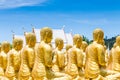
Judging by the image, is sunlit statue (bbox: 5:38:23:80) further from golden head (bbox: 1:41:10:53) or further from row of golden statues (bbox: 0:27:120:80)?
golden head (bbox: 1:41:10:53)

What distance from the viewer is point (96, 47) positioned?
15812mm

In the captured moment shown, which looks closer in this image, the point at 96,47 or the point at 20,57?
the point at 96,47

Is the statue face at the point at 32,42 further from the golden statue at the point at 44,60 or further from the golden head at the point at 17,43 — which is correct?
the golden head at the point at 17,43

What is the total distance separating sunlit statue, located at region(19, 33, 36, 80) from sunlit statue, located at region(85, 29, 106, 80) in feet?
6.63

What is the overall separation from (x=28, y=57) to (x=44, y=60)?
5.85 feet

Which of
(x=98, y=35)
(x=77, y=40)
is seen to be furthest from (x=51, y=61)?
(x=77, y=40)

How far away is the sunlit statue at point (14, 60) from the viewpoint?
17.9 metres

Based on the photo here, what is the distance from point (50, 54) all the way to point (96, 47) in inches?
77.1

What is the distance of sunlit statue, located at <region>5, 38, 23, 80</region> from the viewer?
17.9m

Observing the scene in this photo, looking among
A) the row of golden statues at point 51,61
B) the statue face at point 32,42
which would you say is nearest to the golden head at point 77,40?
the row of golden statues at point 51,61

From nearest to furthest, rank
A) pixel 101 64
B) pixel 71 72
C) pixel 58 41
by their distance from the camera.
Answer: pixel 101 64 → pixel 71 72 → pixel 58 41

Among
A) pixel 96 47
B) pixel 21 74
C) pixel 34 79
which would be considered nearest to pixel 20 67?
pixel 21 74

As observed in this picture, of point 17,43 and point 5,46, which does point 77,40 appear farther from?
point 5,46

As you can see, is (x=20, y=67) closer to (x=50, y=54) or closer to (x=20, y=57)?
(x=20, y=57)
